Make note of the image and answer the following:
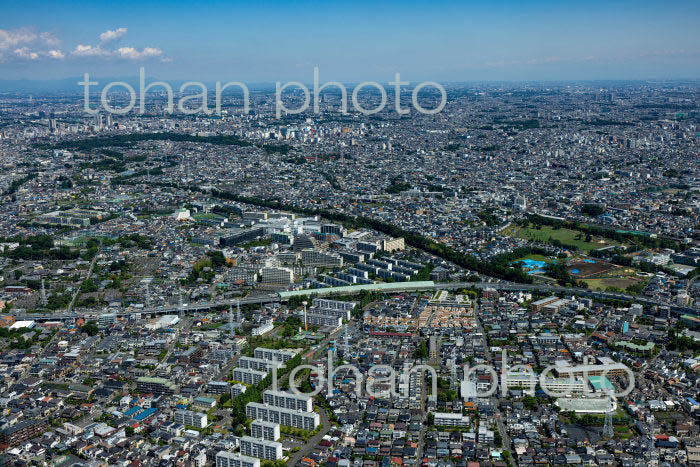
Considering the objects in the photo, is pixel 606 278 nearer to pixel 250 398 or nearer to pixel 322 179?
pixel 250 398

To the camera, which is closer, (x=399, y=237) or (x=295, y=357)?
(x=295, y=357)

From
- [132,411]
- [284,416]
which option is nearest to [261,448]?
[284,416]

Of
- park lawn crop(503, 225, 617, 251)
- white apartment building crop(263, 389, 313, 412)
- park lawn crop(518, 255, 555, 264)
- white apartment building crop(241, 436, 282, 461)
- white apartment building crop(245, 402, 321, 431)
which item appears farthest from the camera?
park lawn crop(503, 225, 617, 251)

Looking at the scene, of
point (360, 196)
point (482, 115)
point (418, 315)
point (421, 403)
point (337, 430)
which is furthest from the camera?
point (482, 115)

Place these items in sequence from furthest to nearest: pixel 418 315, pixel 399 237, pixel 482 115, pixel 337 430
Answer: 1. pixel 482 115
2. pixel 399 237
3. pixel 418 315
4. pixel 337 430

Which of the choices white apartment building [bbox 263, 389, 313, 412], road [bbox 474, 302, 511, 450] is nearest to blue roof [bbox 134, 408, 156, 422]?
white apartment building [bbox 263, 389, 313, 412]

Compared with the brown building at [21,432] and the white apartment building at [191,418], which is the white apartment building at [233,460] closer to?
the white apartment building at [191,418]

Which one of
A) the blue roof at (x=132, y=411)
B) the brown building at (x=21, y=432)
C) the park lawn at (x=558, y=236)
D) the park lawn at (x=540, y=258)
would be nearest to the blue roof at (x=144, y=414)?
the blue roof at (x=132, y=411)

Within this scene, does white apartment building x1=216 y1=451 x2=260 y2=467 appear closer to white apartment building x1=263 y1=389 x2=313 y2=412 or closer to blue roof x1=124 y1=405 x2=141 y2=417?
white apartment building x1=263 y1=389 x2=313 y2=412

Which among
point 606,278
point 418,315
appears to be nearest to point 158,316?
point 418,315
